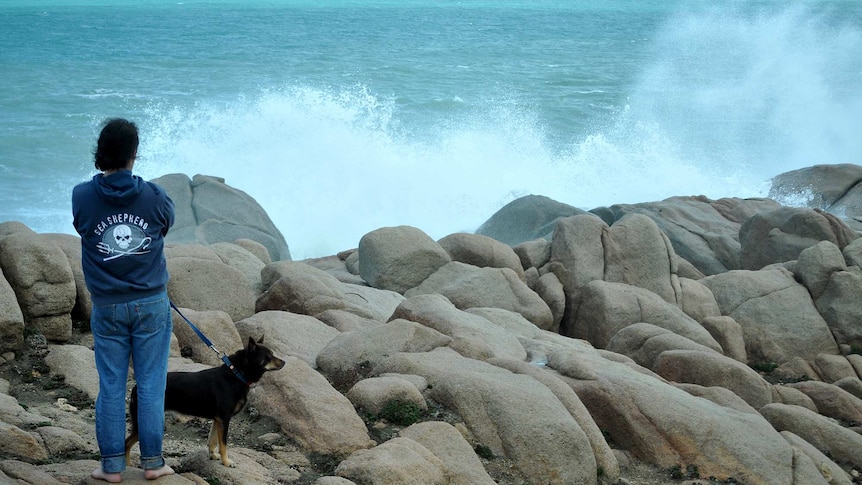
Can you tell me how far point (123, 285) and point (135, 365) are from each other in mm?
468

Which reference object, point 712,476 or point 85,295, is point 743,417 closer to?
point 712,476

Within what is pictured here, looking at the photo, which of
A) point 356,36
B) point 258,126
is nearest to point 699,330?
point 258,126

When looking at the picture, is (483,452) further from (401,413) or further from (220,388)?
(220,388)

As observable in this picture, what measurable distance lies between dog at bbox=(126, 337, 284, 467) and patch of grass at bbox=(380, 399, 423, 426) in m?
1.79

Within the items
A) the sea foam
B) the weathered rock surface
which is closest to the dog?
the weathered rock surface

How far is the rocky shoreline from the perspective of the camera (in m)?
6.19

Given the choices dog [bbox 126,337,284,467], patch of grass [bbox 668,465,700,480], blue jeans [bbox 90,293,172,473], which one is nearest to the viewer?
blue jeans [bbox 90,293,172,473]

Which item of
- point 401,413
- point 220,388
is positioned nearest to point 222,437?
point 220,388

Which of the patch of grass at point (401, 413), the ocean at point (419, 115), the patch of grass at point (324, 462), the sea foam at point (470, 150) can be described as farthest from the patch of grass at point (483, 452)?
the sea foam at point (470, 150)

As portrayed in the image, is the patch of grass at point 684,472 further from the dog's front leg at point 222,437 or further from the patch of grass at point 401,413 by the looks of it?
the dog's front leg at point 222,437

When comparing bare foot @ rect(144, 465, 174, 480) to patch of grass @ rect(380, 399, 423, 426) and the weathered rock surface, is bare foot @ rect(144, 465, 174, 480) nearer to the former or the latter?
patch of grass @ rect(380, 399, 423, 426)

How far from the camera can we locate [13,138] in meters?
27.0

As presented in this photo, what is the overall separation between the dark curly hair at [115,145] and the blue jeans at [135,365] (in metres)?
0.68

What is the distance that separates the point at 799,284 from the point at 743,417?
5576mm
